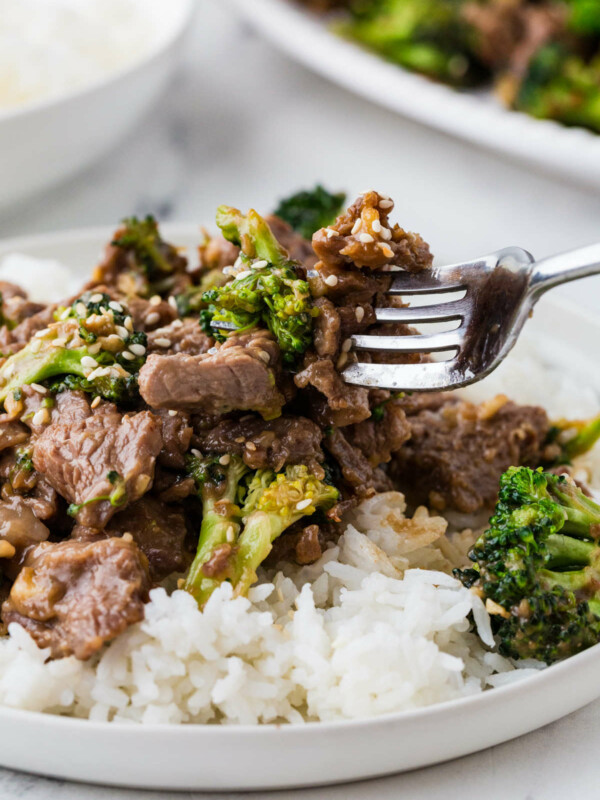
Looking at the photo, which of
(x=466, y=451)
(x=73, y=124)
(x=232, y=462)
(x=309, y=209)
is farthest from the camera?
(x=73, y=124)

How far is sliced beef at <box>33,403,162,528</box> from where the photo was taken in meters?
3.34

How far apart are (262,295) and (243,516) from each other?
31.6 inches

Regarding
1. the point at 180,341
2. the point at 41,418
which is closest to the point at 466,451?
the point at 180,341

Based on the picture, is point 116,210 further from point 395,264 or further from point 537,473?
point 537,473

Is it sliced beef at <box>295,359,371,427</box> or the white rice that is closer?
the white rice

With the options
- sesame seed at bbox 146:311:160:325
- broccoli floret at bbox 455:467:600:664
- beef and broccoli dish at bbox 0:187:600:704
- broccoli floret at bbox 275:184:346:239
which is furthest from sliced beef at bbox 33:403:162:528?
broccoli floret at bbox 275:184:346:239

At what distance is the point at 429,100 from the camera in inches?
305

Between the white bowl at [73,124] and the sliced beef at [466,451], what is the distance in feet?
11.7

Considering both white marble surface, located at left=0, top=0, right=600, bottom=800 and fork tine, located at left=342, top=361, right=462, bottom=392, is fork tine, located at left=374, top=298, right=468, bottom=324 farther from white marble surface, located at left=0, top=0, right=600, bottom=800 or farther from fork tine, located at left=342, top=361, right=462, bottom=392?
white marble surface, located at left=0, top=0, right=600, bottom=800

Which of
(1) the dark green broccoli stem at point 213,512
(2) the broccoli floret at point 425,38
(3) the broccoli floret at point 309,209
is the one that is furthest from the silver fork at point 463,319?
(2) the broccoli floret at point 425,38

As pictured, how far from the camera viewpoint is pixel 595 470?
15.4 feet

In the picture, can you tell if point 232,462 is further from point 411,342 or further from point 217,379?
point 411,342

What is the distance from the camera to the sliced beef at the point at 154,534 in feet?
11.6

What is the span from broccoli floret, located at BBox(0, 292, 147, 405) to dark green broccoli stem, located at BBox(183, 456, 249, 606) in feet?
1.33
